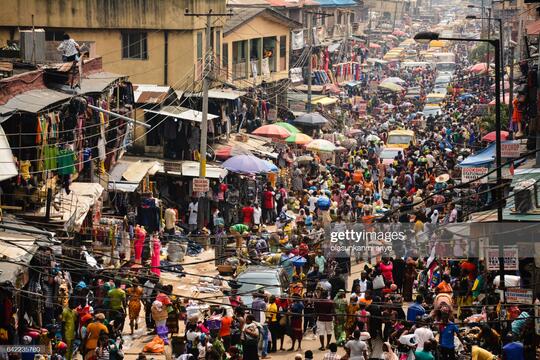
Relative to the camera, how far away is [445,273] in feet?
84.7

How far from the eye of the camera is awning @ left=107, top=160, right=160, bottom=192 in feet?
107

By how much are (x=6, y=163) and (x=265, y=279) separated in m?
5.54

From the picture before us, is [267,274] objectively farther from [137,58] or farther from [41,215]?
[137,58]

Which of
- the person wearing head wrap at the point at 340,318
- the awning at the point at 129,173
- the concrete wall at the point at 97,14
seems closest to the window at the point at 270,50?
the concrete wall at the point at 97,14

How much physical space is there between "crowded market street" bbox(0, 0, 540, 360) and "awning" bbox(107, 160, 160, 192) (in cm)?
9

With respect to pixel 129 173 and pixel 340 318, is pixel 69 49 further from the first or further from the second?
pixel 340 318

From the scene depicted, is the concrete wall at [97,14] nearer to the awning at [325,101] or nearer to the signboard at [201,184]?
the signboard at [201,184]

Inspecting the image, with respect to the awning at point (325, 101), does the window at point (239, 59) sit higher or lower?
higher

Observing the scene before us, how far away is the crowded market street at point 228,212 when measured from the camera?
867 inches

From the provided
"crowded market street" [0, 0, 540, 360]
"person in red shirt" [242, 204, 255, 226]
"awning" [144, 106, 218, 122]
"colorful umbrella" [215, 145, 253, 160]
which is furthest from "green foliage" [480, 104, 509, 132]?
"person in red shirt" [242, 204, 255, 226]

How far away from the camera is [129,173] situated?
112 feet

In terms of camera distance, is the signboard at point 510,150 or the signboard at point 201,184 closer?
the signboard at point 510,150

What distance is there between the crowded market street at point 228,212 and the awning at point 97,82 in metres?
0.13

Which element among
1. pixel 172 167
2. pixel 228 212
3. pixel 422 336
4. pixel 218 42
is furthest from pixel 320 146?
pixel 422 336
